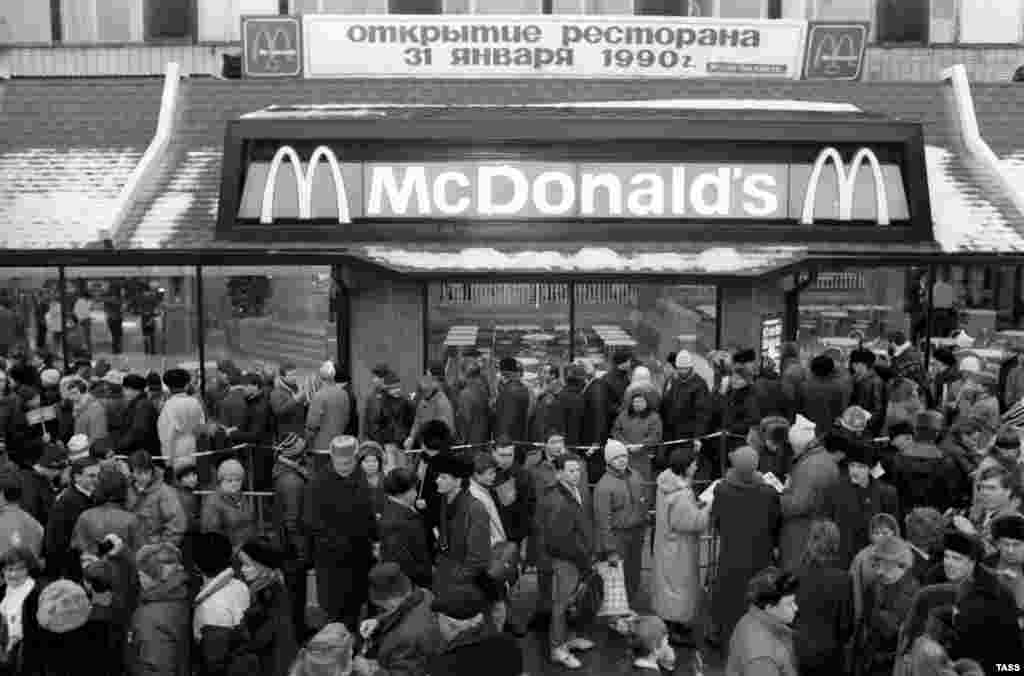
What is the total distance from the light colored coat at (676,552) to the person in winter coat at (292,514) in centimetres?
301

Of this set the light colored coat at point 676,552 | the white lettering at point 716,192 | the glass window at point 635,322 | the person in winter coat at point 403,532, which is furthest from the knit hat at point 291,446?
the white lettering at point 716,192

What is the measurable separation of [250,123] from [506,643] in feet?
36.0

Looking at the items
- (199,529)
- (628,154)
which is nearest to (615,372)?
(628,154)

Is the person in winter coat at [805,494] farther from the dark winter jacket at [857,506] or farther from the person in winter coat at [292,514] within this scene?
the person in winter coat at [292,514]

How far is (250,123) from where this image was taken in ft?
50.5

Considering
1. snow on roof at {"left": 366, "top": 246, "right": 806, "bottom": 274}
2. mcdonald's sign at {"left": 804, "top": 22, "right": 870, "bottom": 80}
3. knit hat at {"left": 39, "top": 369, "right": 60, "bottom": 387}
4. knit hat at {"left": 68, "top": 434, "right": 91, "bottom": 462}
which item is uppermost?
mcdonald's sign at {"left": 804, "top": 22, "right": 870, "bottom": 80}

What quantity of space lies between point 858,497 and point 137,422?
25.4ft

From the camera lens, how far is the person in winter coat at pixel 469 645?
6.00 m

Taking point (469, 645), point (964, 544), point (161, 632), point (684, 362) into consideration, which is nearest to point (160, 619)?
point (161, 632)

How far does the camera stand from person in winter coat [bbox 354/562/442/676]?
6.58m

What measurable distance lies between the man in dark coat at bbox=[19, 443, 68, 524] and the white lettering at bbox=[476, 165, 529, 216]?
699 centimetres

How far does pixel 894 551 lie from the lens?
7.44 metres

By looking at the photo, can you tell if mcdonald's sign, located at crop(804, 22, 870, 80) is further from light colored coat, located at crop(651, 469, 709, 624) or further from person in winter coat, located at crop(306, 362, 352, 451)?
light colored coat, located at crop(651, 469, 709, 624)

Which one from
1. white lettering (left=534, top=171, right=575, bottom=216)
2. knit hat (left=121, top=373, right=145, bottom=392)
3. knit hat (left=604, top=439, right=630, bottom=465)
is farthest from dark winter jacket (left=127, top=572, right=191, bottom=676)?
white lettering (left=534, top=171, right=575, bottom=216)
